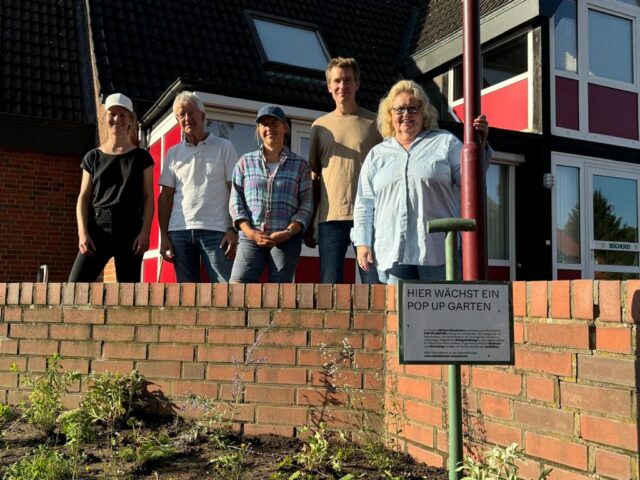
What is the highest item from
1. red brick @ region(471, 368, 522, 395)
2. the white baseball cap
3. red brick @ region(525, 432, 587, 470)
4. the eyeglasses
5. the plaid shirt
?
the white baseball cap

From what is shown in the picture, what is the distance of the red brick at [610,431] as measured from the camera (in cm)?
185

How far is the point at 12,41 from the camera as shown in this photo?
9.85 metres

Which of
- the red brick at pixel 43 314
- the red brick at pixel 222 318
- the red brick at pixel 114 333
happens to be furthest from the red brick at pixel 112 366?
the red brick at pixel 222 318

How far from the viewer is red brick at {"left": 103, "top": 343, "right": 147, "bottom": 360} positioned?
3258 mm

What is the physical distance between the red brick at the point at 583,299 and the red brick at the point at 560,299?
0.02 meters

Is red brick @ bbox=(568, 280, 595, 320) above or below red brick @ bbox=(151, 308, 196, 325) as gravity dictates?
above

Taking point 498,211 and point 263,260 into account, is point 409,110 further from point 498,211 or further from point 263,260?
point 498,211

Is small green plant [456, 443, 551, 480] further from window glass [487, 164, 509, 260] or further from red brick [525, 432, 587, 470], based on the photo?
window glass [487, 164, 509, 260]

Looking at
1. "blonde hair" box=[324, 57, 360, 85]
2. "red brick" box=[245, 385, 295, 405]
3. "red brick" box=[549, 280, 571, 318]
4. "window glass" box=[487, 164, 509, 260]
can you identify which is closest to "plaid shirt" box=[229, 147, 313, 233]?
"blonde hair" box=[324, 57, 360, 85]

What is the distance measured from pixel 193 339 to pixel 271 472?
3.00 ft

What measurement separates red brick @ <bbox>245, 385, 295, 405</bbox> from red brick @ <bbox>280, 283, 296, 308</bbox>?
0.41m

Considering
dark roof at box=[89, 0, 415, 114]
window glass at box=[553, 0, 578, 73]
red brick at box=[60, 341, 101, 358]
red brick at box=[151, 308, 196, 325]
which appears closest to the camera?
red brick at box=[151, 308, 196, 325]

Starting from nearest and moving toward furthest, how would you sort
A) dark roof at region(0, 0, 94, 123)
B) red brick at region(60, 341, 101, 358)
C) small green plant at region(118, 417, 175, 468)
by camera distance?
1. small green plant at region(118, 417, 175, 468)
2. red brick at region(60, 341, 101, 358)
3. dark roof at region(0, 0, 94, 123)

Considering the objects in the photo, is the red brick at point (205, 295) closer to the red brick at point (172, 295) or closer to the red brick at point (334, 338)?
the red brick at point (172, 295)
